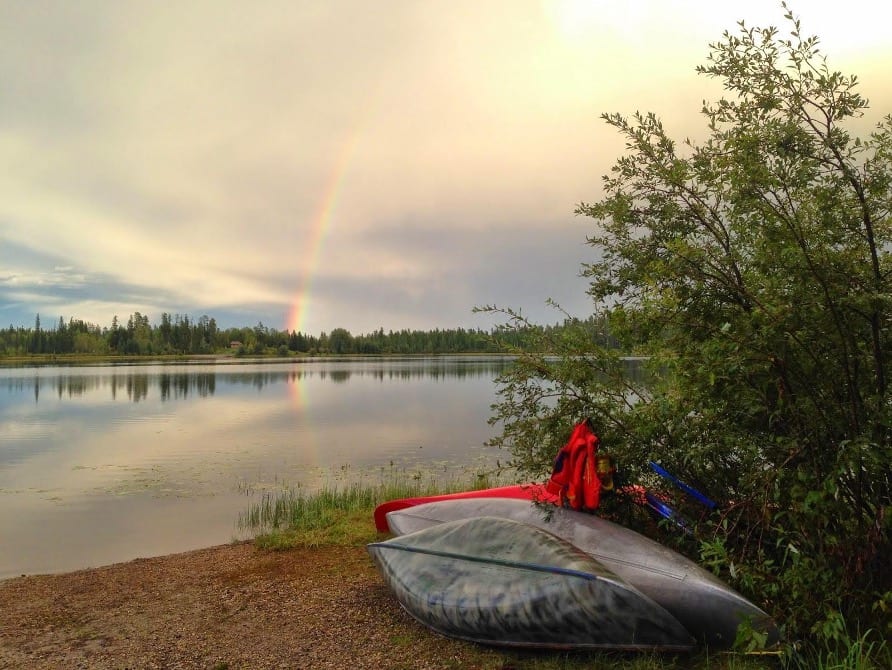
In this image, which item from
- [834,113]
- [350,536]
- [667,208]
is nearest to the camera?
[834,113]

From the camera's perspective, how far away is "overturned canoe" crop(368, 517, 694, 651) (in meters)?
3.83

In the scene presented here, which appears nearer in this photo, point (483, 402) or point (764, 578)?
point (764, 578)

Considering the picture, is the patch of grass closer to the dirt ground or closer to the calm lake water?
the calm lake water

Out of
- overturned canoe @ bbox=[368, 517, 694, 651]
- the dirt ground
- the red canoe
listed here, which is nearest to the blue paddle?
overturned canoe @ bbox=[368, 517, 694, 651]

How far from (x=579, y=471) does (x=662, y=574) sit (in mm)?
1048

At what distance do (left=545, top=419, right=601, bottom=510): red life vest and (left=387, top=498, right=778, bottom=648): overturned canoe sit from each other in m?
0.16

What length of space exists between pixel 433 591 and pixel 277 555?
338 cm

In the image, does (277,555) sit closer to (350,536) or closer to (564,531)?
(350,536)

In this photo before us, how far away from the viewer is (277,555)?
7242mm

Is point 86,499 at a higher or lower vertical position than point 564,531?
lower

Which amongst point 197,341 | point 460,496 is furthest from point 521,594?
point 197,341

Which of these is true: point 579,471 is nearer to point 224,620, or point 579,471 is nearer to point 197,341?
point 224,620

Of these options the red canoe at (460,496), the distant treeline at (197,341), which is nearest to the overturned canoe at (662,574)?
the red canoe at (460,496)

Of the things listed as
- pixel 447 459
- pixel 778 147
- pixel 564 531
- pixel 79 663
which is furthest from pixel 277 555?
pixel 447 459
